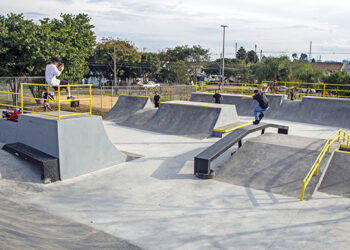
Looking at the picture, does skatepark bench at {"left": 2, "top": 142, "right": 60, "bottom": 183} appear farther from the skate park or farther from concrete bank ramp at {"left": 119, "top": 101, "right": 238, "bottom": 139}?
concrete bank ramp at {"left": 119, "top": 101, "right": 238, "bottom": 139}

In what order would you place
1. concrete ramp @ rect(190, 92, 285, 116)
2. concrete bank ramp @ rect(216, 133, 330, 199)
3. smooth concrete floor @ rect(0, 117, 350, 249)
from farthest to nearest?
concrete ramp @ rect(190, 92, 285, 116), concrete bank ramp @ rect(216, 133, 330, 199), smooth concrete floor @ rect(0, 117, 350, 249)

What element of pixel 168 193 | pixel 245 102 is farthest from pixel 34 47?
pixel 168 193

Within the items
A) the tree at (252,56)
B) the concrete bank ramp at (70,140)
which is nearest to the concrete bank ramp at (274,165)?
the concrete bank ramp at (70,140)

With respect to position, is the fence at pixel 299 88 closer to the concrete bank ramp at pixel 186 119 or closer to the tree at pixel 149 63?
the concrete bank ramp at pixel 186 119

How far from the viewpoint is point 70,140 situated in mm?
8328

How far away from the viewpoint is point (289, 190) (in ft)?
24.4

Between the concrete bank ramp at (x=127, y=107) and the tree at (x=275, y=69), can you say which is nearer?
the concrete bank ramp at (x=127, y=107)

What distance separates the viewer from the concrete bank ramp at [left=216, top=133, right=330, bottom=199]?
7.66m

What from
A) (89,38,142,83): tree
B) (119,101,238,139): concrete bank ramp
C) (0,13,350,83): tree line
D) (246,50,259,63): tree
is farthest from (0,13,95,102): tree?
(246,50,259,63): tree

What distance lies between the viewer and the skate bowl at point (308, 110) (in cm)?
1784

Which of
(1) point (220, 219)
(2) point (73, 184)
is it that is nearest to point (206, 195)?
(1) point (220, 219)

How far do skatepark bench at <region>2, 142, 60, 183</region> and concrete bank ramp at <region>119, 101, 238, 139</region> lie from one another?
7.17 metres

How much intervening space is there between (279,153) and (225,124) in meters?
6.29

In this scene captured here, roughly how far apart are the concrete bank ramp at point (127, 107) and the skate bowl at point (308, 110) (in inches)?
270
